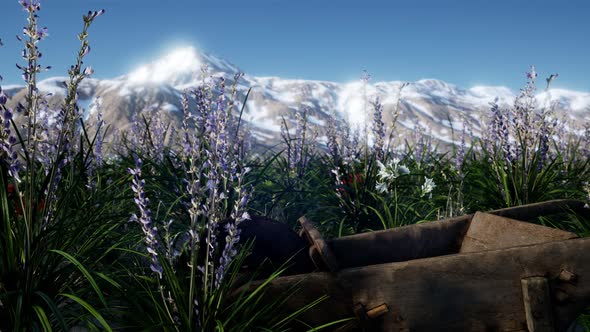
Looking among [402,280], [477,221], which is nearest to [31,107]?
[402,280]

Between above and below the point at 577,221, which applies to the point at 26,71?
above

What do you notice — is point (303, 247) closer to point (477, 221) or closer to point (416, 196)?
point (477, 221)

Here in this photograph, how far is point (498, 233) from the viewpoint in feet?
12.1

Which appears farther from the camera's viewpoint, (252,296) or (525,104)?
(525,104)

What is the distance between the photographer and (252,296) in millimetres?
2475

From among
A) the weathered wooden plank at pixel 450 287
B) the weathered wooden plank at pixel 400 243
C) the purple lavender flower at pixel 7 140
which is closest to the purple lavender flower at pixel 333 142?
the weathered wooden plank at pixel 400 243

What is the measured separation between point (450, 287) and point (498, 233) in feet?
4.06

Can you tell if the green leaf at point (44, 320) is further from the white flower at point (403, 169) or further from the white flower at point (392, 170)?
the white flower at point (403, 169)

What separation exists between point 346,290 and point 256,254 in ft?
2.45

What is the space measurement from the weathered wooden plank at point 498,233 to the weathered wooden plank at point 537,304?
2.78 ft

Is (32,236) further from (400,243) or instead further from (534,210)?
(534,210)

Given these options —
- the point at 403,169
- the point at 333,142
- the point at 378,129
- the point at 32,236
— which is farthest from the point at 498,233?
the point at 32,236

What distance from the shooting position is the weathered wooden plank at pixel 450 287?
2.65 metres

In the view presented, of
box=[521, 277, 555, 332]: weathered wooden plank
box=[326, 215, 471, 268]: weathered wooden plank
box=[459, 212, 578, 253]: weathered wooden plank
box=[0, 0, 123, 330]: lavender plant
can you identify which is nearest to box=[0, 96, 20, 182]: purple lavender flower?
box=[0, 0, 123, 330]: lavender plant
